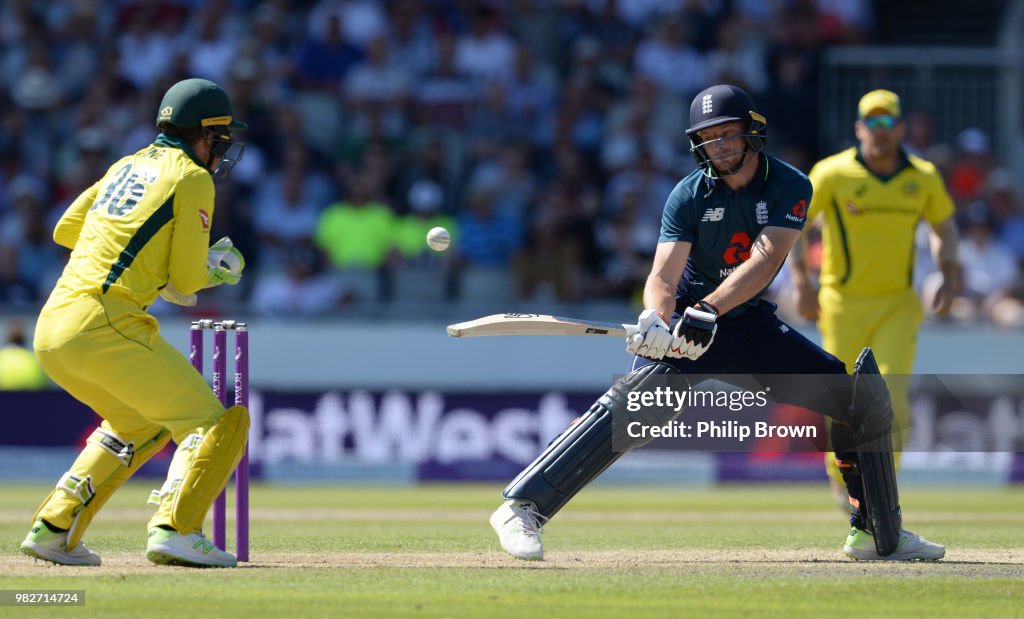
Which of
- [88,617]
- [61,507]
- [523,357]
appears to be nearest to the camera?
[88,617]

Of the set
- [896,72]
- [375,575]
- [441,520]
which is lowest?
[441,520]

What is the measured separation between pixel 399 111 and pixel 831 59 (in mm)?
4513

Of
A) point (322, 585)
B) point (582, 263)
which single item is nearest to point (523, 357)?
point (582, 263)

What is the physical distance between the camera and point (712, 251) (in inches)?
282

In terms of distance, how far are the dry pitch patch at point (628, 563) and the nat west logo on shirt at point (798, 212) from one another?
4.97 ft

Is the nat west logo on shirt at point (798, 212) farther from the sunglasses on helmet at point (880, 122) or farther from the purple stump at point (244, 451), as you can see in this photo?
the purple stump at point (244, 451)

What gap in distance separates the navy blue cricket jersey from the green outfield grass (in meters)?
1.32

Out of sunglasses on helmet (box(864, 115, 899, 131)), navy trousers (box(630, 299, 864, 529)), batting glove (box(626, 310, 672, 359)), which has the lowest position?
navy trousers (box(630, 299, 864, 529))

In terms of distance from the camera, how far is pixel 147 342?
6418 millimetres

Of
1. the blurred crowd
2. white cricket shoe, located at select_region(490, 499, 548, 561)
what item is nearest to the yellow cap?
white cricket shoe, located at select_region(490, 499, 548, 561)

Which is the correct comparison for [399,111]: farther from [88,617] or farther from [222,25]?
[88,617]

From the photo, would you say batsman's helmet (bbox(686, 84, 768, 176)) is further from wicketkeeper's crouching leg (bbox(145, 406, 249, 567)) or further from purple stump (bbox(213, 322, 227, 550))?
wicketkeeper's crouching leg (bbox(145, 406, 249, 567))

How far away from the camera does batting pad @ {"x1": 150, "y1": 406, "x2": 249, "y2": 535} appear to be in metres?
6.33

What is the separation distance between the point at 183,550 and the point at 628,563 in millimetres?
1915
